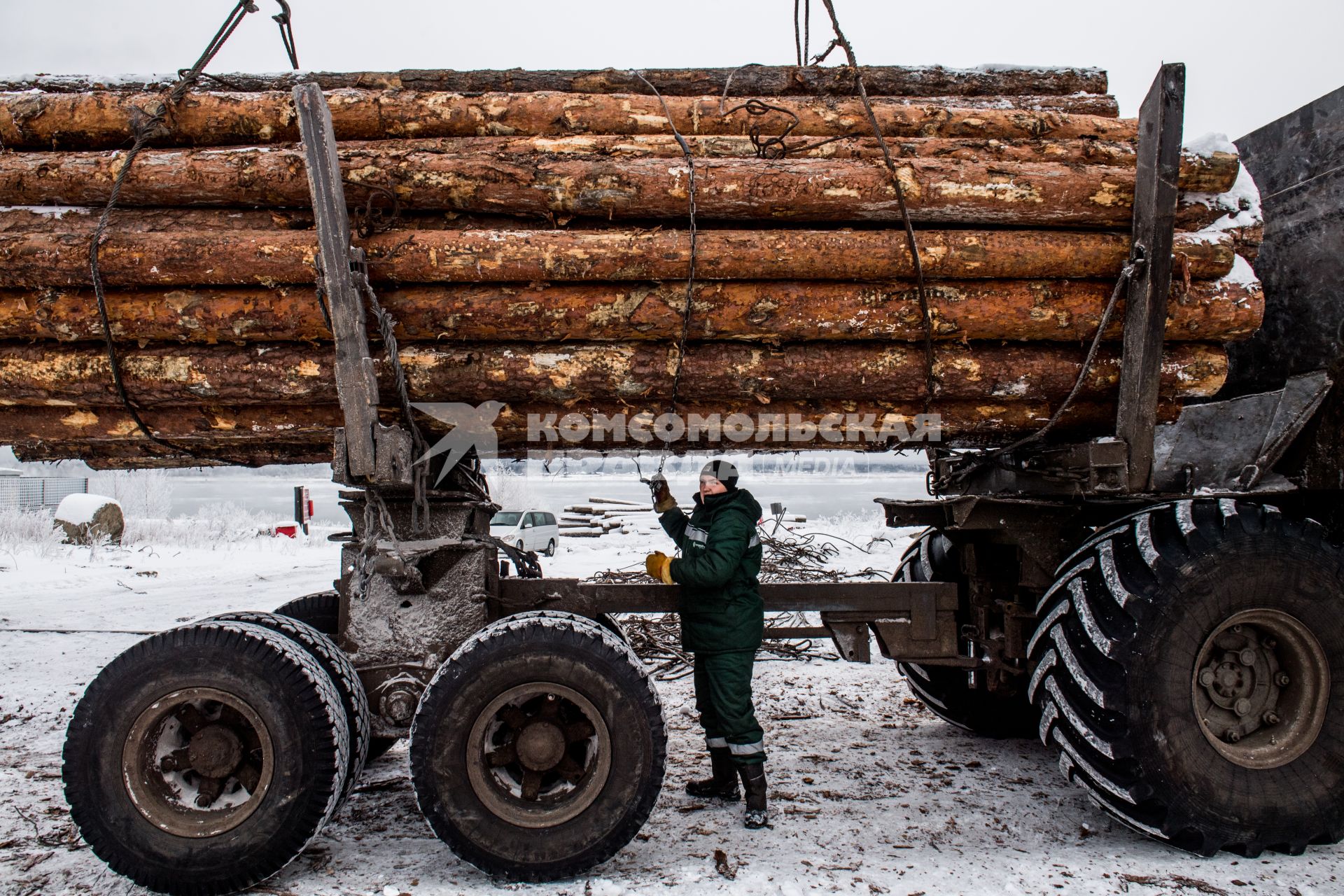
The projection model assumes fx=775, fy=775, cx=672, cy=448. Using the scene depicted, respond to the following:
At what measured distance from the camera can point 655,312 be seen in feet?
12.9

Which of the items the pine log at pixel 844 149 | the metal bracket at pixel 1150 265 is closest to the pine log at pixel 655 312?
the metal bracket at pixel 1150 265

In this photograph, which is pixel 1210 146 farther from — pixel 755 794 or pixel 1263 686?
pixel 755 794

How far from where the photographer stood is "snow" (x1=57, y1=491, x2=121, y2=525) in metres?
21.3

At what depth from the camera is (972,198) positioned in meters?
3.96

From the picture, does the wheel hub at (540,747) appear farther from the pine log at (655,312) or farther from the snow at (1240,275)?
the snow at (1240,275)

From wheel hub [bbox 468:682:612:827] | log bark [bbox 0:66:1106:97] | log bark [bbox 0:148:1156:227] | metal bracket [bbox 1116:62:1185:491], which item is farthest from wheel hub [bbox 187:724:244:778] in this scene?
metal bracket [bbox 1116:62:1185:491]

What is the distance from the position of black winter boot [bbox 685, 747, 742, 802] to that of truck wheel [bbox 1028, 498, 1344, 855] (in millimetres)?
1691

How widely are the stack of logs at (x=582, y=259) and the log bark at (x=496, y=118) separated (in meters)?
0.02

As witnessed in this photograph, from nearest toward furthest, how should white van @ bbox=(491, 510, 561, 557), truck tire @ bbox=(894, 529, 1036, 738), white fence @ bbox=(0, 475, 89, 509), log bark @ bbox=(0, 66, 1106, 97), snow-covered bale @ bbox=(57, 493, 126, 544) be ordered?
1. log bark @ bbox=(0, 66, 1106, 97)
2. truck tire @ bbox=(894, 529, 1036, 738)
3. white van @ bbox=(491, 510, 561, 557)
4. snow-covered bale @ bbox=(57, 493, 126, 544)
5. white fence @ bbox=(0, 475, 89, 509)

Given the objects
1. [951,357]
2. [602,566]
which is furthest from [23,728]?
[602,566]

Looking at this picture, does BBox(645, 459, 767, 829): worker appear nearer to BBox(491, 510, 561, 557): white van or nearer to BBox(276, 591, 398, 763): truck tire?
BBox(276, 591, 398, 763): truck tire

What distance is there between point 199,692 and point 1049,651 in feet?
13.3

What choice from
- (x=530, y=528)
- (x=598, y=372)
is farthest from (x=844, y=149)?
(x=530, y=528)

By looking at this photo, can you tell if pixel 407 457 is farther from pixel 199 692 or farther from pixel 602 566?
pixel 602 566
